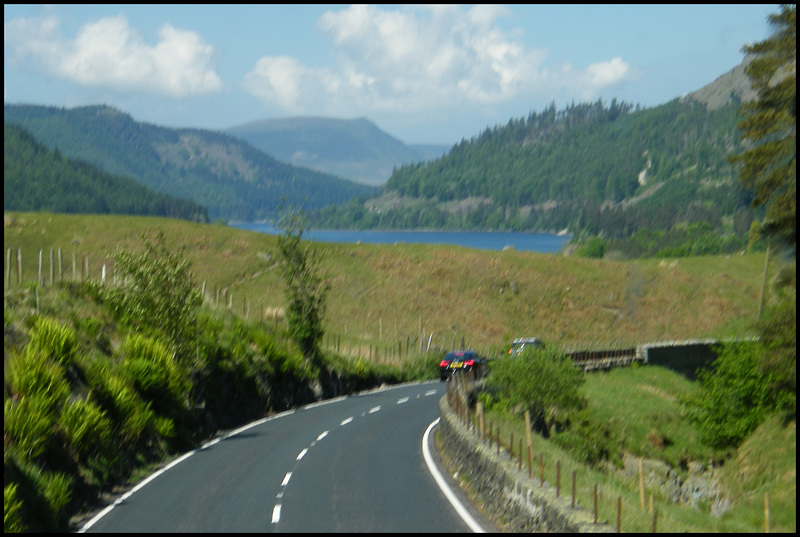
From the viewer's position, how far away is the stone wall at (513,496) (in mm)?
10562

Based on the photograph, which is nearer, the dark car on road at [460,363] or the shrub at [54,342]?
the shrub at [54,342]

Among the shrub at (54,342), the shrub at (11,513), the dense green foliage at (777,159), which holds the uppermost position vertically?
the dense green foliage at (777,159)

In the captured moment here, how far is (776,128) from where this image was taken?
26.4 m

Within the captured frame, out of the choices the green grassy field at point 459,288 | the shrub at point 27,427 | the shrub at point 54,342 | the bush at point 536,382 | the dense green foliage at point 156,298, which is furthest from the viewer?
the green grassy field at point 459,288

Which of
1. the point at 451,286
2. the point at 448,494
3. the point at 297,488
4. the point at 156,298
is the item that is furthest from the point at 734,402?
the point at 451,286

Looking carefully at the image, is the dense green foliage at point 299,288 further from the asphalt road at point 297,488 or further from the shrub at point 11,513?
the shrub at point 11,513

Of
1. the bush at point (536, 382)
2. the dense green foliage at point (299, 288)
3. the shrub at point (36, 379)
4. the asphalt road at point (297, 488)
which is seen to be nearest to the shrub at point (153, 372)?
the asphalt road at point (297, 488)

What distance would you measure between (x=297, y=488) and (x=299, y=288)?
23.9 meters

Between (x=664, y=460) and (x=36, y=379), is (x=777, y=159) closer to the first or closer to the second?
(x=664, y=460)

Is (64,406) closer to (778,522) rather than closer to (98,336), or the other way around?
(98,336)

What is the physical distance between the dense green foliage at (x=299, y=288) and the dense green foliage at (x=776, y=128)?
1947 cm

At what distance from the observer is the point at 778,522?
73.9 feet

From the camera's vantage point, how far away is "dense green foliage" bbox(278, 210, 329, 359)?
125 feet

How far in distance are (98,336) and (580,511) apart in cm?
1592
